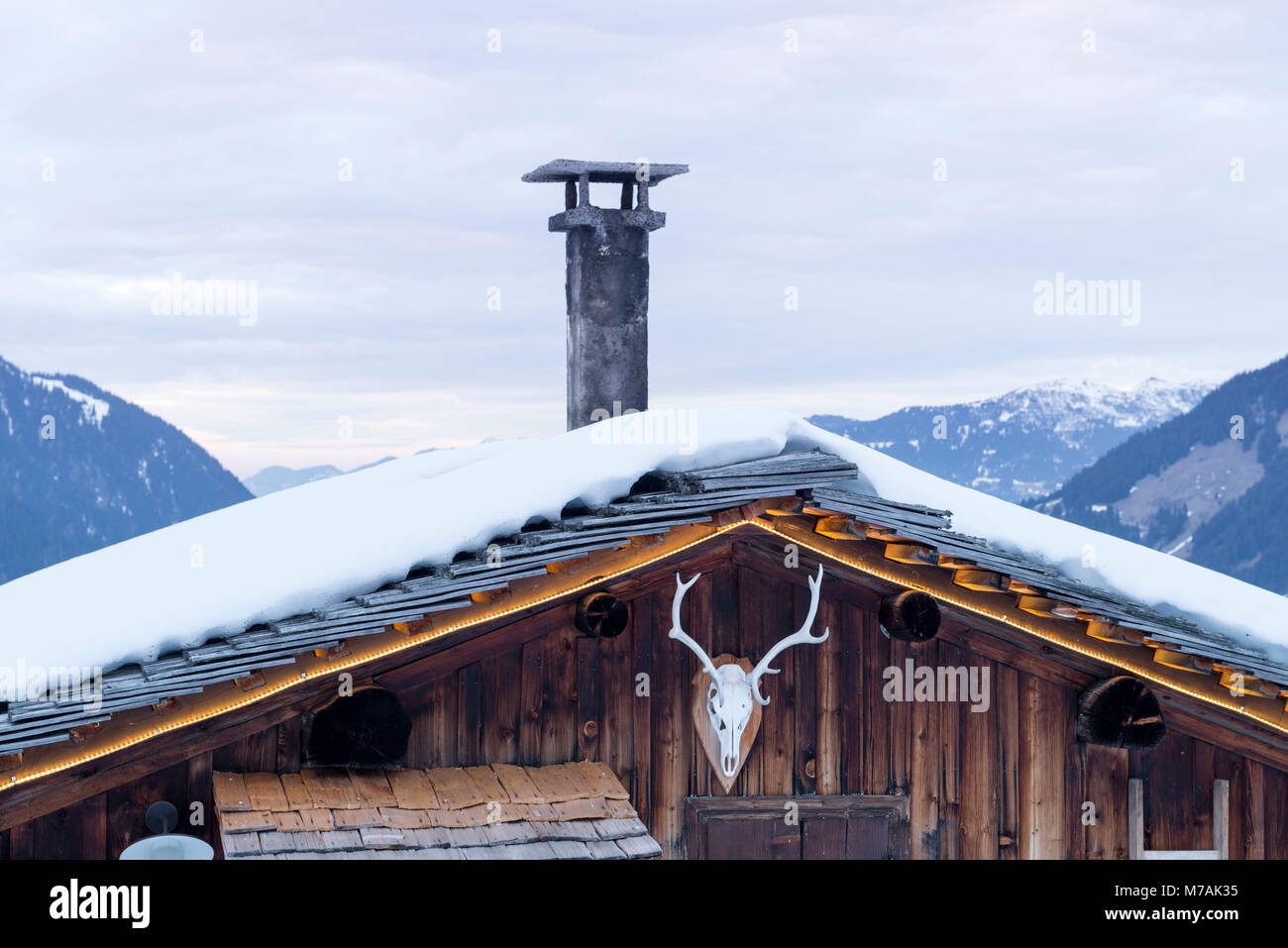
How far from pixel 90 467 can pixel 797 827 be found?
94.6 m

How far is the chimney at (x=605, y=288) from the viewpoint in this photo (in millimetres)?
13016

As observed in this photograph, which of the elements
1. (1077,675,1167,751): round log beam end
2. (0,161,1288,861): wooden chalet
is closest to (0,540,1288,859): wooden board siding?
(0,161,1288,861): wooden chalet

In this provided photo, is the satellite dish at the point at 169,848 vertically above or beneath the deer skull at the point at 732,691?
beneath

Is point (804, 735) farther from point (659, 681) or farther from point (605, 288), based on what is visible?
point (605, 288)

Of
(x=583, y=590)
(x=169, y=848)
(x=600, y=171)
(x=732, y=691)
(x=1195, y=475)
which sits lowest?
(x=169, y=848)

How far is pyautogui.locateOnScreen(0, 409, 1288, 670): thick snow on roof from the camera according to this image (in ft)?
23.5

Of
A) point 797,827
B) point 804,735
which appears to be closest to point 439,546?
point 804,735

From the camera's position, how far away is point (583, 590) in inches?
294

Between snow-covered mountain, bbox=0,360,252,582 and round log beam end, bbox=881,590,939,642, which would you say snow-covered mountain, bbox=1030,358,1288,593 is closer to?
snow-covered mountain, bbox=0,360,252,582

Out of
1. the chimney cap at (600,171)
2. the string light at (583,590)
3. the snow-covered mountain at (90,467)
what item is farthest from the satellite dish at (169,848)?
the snow-covered mountain at (90,467)

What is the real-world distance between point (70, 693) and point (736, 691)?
11.6 feet

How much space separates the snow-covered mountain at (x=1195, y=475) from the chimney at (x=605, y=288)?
99905mm

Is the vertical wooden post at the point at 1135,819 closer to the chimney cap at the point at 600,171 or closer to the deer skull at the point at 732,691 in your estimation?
the deer skull at the point at 732,691
